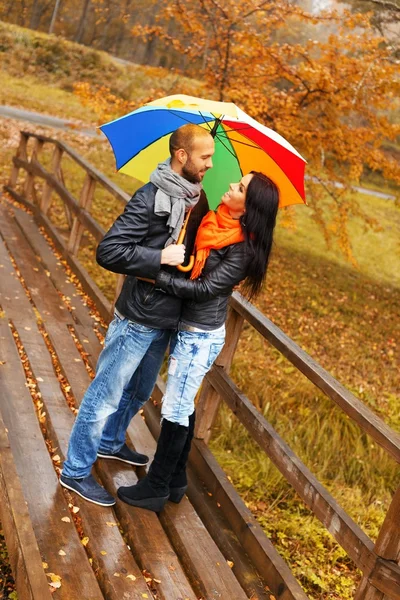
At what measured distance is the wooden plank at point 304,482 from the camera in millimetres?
2881

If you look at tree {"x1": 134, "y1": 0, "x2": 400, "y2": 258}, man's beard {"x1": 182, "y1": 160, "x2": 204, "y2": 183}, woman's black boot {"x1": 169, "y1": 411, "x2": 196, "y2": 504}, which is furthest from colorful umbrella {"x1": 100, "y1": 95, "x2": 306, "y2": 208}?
tree {"x1": 134, "y1": 0, "x2": 400, "y2": 258}

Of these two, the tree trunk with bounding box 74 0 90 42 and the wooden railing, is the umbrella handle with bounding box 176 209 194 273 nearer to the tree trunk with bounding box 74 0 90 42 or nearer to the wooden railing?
the wooden railing

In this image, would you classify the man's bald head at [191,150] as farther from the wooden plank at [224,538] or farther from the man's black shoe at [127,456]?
the wooden plank at [224,538]

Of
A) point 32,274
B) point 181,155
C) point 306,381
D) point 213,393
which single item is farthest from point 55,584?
point 306,381

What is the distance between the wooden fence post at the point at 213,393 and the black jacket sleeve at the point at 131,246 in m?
1.14

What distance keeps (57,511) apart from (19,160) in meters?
8.14

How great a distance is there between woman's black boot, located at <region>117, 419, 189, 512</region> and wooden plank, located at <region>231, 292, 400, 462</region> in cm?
63

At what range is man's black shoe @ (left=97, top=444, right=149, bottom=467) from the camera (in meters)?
3.84

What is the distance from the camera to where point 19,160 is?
10570 millimetres

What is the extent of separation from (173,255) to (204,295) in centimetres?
22

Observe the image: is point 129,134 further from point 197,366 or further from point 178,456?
point 178,456

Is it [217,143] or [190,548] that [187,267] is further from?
[190,548]

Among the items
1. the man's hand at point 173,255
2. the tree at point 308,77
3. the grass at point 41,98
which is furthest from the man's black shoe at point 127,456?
the grass at point 41,98

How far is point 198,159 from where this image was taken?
3.03 metres
